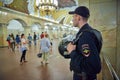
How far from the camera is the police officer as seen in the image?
1785mm

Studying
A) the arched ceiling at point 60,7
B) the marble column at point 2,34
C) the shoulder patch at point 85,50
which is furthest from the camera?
the marble column at point 2,34

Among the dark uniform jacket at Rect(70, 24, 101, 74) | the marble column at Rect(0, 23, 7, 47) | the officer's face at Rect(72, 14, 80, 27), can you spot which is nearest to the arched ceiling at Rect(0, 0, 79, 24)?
the marble column at Rect(0, 23, 7, 47)

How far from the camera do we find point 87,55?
5.86 ft

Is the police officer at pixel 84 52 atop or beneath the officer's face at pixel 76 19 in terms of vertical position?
beneath

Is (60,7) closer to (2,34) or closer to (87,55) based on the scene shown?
(2,34)

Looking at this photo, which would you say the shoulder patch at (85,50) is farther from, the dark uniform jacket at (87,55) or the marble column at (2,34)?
the marble column at (2,34)

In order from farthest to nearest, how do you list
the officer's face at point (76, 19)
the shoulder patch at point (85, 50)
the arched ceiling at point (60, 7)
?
the arched ceiling at point (60, 7), the officer's face at point (76, 19), the shoulder patch at point (85, 50)

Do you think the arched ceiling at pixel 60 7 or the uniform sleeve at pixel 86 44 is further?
the arched ceiling at pixel 60 7

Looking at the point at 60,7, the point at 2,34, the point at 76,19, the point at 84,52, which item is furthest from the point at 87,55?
the point at 60,7

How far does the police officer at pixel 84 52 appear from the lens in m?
1.78

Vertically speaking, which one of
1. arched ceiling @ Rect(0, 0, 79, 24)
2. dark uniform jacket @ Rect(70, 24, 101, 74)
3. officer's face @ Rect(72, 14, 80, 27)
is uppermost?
arched ceiling @ Rect(0, 0, 79, 24)

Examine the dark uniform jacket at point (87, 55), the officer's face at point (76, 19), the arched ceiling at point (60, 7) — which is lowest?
the dark uniform jacket at point (87, 55)

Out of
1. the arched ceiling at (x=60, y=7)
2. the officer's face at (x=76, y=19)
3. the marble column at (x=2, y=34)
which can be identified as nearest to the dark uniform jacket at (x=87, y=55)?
the officer's face at (x=76, y=19)

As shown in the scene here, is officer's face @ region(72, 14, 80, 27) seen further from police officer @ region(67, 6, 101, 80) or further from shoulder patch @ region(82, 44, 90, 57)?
shoulder patch @ region(82, 44, 90, 57)
